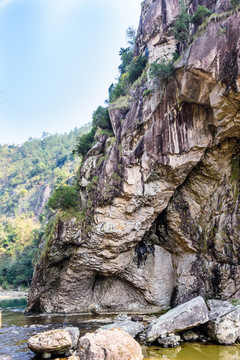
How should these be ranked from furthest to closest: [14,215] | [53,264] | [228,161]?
1. [14,215]
2. [53,264]
3. [228,161]

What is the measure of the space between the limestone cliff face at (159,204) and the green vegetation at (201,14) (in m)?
0.50

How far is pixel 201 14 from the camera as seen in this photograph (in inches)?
541

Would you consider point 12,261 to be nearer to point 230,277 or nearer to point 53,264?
point 53,264

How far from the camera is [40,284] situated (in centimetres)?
1781

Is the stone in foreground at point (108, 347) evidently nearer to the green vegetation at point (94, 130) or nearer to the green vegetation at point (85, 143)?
the green vegetation at point (94, 130)

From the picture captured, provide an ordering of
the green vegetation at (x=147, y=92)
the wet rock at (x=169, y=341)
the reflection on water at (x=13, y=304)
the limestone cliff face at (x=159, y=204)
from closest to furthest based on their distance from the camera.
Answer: the wet rock at (x=169, y=341) → the limestone cliff face at (x=159, y=204) → the green vegetation at (x=147, y=92) → the reflection on water at (x=13, y=304)

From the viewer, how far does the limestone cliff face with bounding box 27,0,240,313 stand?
13992 mm

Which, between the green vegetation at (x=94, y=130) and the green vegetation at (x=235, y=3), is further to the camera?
the green vegetation at (x=94, y=130)

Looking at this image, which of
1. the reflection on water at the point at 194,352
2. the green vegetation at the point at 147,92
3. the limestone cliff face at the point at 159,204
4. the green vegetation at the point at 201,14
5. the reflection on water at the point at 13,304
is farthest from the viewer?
the reflection on water at the point at 13,304

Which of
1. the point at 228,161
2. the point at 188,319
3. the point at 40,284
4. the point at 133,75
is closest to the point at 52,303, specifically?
the point at 40,284

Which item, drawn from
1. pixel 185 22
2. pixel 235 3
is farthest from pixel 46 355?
pixel 185 22

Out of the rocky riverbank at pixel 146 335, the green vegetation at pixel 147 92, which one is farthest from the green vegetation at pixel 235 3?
the rocky riverbank at pixel 146 335

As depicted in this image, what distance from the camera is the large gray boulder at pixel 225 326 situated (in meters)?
9.38

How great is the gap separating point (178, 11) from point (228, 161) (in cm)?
1037
